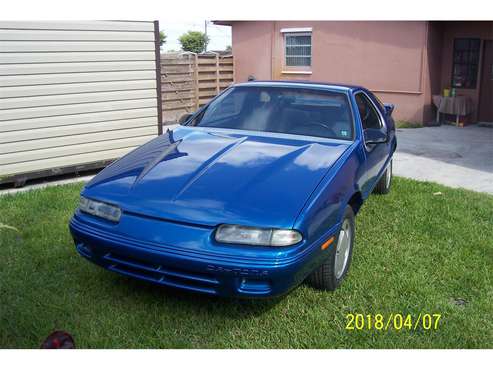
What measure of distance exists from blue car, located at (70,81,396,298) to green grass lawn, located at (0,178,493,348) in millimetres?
311

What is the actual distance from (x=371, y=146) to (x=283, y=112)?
0.82 meters

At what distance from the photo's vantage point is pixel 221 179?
130 inches

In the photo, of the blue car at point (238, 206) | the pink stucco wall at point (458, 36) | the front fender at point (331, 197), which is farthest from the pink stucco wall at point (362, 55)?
the front fender at point (331, 197)

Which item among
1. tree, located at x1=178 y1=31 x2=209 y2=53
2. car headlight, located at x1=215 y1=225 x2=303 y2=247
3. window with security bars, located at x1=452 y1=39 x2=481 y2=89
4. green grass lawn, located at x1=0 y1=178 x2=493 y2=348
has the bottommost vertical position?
green grass lawn, located at x1=0 y1=178 x2=493 y2=348

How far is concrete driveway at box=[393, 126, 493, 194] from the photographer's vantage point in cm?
719

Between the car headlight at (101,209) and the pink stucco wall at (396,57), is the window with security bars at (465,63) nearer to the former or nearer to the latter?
the pink stucco wall at (396,57)

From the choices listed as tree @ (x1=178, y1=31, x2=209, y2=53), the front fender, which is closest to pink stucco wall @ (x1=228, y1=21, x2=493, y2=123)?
the front fender

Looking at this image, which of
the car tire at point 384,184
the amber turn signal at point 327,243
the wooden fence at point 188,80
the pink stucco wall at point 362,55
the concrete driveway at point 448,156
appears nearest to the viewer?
the amber turn signal at point 327,243

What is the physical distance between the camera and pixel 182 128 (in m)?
4.55

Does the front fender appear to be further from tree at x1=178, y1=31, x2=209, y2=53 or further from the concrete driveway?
tree at x1=178, y1=31, x2=209, y2=53

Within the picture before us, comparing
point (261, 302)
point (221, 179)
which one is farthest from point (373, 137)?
point (261, 302)

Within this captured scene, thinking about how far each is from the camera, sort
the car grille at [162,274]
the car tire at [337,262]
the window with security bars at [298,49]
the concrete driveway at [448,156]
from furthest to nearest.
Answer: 1. the window with security bars at [298,49]
2. the concrete driveway at [448,156]
3. the car tire at [337,262]
4. the car grille at [162,274]

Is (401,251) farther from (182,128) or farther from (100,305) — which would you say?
(100,305)

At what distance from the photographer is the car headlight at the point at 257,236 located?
290 centimetres
